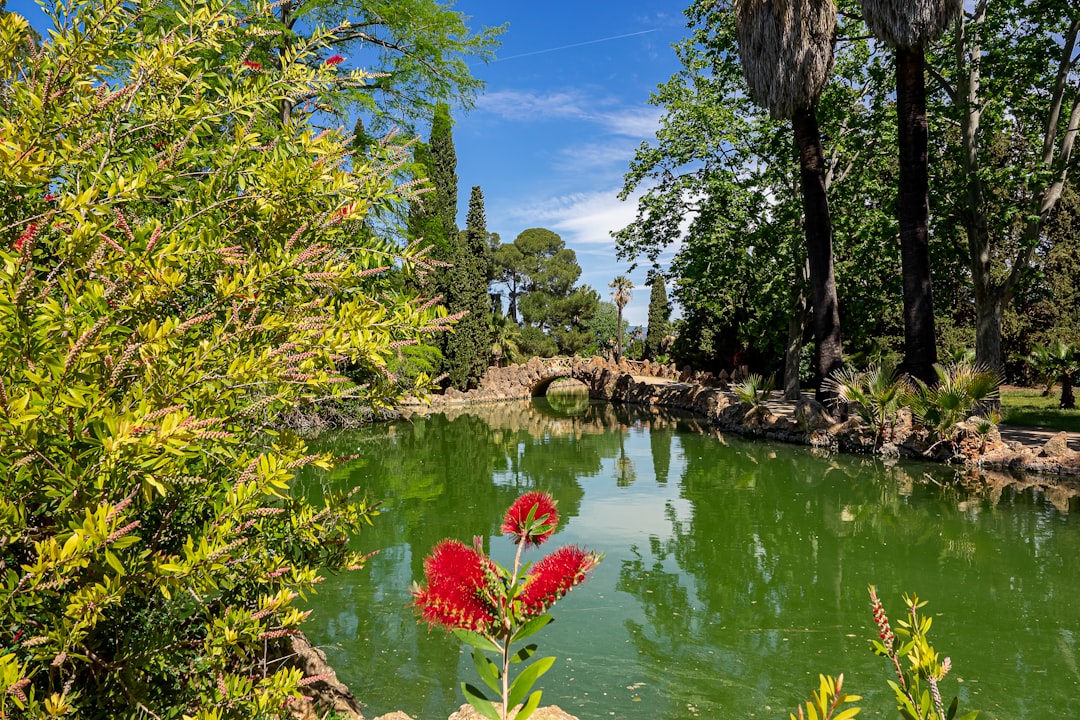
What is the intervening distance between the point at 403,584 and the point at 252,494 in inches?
237

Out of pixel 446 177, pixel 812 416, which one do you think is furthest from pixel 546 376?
pixel 812 416

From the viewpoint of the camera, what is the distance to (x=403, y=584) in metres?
7.42

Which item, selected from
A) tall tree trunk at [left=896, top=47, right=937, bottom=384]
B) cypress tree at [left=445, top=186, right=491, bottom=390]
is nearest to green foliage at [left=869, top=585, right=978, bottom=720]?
tall tree trunk at [left=896, top=47, right=937, bottom=384]

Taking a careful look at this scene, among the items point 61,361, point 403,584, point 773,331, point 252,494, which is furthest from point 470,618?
point 773,331

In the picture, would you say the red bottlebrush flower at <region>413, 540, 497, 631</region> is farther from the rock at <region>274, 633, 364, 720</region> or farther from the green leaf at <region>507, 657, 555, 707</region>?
the rock at <region>274, 633, 364, 720</region>

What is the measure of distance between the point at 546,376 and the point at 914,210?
1073 inches

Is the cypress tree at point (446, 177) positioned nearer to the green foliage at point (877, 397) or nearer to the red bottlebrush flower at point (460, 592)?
the green foliage at point (877, 397)

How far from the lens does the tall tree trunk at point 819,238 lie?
52.3ft

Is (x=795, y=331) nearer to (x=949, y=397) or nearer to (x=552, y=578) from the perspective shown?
(x=949, y=397)

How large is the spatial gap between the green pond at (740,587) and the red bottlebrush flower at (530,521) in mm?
3020

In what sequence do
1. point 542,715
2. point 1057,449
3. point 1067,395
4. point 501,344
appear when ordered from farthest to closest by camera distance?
point 501,344 → point 1067,395 → point 1057,449 → point 542,715

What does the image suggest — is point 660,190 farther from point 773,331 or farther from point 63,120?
point 63,120

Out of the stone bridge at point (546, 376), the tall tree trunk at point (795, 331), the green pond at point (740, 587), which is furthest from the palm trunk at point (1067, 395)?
the stone bridge at point (546, 376)

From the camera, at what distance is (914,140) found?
1389 cm
